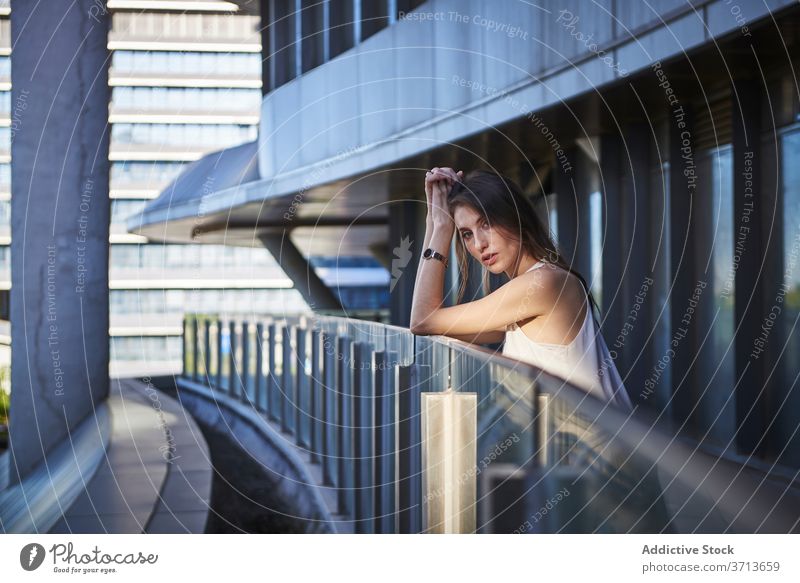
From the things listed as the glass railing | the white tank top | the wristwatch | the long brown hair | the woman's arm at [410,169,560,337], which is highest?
the long brown hair

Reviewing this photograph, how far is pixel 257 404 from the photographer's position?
7133 mm

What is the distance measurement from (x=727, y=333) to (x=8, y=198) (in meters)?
3.42

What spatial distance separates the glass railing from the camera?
170 cm

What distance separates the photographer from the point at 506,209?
8.66 ft

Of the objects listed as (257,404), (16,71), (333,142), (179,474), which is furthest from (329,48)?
(179,474)

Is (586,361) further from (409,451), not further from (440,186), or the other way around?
(409,451)

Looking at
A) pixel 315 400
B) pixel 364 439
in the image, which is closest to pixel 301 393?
pixel 315 400

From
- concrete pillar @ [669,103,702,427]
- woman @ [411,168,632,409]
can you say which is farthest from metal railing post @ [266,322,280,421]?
woman @ [411,168,632,409]

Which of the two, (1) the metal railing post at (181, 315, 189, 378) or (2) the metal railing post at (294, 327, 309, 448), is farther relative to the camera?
(1) the metal railing post at (181, 315, 189, 378)

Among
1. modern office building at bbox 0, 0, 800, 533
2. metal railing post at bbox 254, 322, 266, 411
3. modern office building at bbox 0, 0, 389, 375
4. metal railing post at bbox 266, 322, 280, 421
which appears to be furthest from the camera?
modern office building at bbox 0, 0, 389, 375

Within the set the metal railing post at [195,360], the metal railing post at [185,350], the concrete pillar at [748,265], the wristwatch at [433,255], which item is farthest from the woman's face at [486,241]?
the metal railing post at [185,350]

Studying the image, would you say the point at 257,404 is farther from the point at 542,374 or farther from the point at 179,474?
the point at 542,374

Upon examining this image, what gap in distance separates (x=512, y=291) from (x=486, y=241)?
38 centimetres

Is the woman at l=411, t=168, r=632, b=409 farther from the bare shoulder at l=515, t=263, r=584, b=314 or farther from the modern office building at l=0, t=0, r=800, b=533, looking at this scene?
the modern office building at l=0, t=0, r=800, b=533
